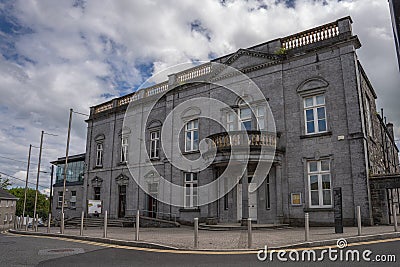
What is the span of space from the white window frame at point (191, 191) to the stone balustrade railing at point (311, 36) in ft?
30.0

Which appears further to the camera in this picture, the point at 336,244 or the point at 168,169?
the point at 168,169

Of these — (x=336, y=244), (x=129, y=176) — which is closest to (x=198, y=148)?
(x=129, y=176)

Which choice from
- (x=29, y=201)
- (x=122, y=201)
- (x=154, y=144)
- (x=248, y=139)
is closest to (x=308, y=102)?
(x=248, y=139)

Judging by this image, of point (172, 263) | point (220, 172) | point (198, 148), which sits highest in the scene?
point (198, 148)

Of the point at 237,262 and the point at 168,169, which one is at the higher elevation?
the point at 168,169

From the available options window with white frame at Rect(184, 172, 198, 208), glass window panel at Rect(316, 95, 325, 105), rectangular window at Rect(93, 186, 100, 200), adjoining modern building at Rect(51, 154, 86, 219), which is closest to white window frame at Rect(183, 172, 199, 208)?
window with white frame at Rect(184, 172, 198, 208)

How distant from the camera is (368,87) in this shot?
782 inches

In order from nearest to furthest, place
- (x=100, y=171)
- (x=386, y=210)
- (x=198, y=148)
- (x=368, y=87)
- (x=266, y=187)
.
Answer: (x=386, y=210), (x=266, y=187), (x=368, y=87), (x=198, y=148), (x=100, y=171)

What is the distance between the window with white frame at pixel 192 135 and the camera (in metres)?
22.1

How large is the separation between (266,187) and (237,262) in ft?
37.2

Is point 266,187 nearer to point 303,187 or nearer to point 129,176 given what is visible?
point 303,187

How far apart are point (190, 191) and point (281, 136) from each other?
6607mm

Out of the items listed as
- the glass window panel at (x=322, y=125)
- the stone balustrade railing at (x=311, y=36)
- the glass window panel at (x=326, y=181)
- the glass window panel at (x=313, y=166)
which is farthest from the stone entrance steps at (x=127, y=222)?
the stone balustrade railing at (x=311, y=36)

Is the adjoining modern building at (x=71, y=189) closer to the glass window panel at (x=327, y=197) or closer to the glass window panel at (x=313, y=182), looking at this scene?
the glass window panel at (x=313, y=182)
